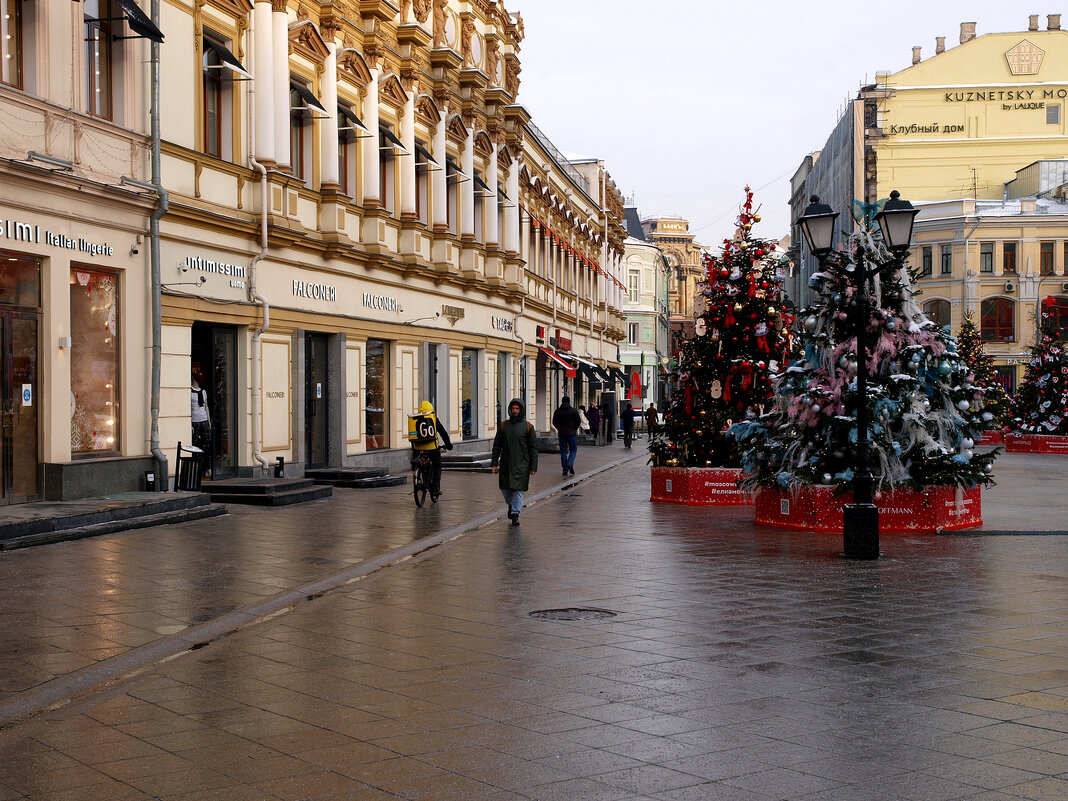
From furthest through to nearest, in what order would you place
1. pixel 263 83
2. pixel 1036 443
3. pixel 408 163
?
pixel 1036 443 → pixel 408 163 → pixel 263 83

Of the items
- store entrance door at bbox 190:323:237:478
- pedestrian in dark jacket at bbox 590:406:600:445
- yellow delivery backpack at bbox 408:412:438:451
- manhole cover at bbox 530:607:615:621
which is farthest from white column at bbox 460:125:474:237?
manhole cover at bbox 530:607:615:621

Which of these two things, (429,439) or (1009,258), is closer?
(429,439)

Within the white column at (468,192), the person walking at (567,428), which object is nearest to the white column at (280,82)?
the person walking at (567,428)

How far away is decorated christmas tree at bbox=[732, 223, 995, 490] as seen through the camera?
52.7 ft

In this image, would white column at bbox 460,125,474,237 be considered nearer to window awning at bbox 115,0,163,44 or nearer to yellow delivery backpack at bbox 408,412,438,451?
yellow delivery backpack at bbox 408,412,438,451

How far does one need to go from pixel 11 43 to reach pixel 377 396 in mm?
13210

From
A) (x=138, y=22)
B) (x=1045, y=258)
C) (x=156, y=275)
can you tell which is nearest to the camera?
(x=138, y=22)

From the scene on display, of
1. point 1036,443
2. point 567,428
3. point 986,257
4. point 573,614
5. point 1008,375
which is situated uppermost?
point 986,257

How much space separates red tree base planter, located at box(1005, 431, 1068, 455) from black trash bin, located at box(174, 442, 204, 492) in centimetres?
3198

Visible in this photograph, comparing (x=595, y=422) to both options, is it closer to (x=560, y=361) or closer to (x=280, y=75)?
(x=560, y=361)

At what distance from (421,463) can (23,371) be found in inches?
254

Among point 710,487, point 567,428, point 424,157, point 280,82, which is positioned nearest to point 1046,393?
point 567,428

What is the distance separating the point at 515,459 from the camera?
17172 millimetres

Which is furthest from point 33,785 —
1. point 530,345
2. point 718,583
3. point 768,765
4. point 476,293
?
point 530,345
